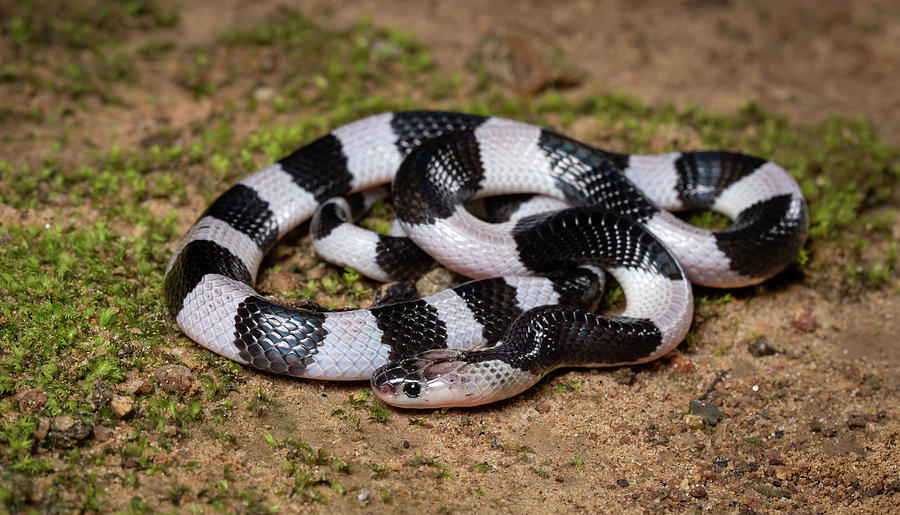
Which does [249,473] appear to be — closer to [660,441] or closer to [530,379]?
[530,379]

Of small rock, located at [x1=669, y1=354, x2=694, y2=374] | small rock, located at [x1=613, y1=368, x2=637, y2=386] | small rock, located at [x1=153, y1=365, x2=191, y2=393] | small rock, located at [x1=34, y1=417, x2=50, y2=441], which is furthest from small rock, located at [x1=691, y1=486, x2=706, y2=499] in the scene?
small rock, located at [x1=34, y1=417, x2=50, y2=441]

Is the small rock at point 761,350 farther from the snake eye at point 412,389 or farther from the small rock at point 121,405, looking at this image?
the small rock at point 121,405

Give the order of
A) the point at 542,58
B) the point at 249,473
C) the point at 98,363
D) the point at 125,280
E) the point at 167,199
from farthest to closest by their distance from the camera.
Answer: the point at 542,58
the point at 167,199
the point at 125,280
the point at 98,363
the point at 249,473

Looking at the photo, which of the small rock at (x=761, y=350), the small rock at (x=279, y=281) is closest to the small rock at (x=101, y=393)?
the small rock at (x=279, y=281)

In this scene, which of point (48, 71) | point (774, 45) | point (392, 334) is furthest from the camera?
point (774, 45)

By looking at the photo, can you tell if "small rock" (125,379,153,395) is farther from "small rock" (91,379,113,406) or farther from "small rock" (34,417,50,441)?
"small rock" (34,417,50,441)

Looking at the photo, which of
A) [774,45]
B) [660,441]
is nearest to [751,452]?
[660,441]
